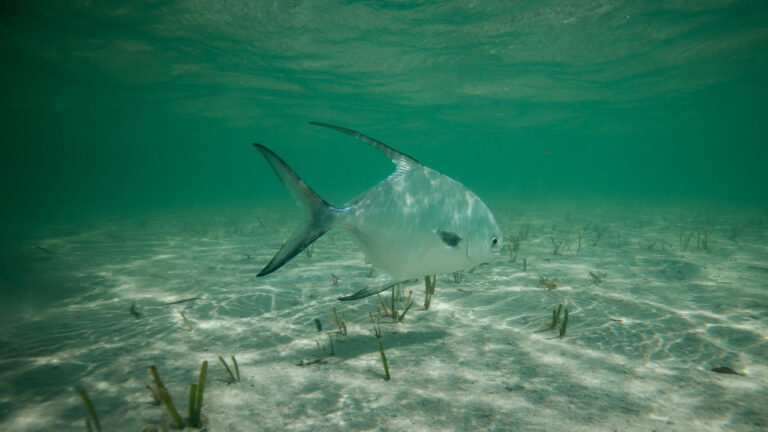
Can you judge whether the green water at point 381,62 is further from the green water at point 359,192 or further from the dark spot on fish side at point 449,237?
the dark spot on fish side at point 449,237

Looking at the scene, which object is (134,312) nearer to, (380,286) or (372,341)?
(372,341)

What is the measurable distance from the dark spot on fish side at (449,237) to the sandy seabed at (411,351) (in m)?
0.97

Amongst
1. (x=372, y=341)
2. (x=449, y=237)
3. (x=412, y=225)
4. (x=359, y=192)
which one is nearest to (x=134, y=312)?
(x=372, y=341)

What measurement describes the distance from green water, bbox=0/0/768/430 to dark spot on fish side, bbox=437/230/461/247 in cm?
97

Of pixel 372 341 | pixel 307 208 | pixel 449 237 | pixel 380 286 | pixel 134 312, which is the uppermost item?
pixel 307 208

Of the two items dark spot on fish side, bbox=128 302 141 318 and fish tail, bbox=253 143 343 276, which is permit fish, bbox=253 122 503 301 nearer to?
fish tail, bbox=253 143 343 276

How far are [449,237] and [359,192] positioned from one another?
12.9 metres

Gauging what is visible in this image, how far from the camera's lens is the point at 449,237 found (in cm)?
229

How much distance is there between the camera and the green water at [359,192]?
2.54 meters

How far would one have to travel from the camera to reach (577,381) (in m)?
2.29

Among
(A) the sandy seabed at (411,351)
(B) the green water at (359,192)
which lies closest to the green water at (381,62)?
(B) the green water at (359,192)

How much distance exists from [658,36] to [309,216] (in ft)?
71.6

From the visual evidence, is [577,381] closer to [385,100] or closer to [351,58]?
[351,58]

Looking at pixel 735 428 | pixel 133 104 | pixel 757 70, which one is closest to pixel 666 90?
pixel 757 70
